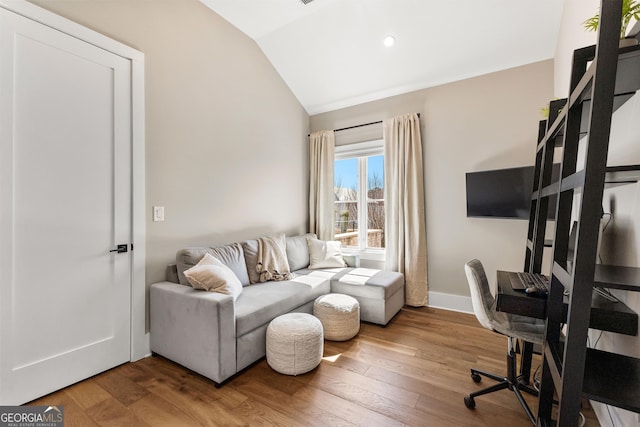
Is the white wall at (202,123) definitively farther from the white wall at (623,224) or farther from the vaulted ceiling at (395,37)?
the white wall at (623,224)

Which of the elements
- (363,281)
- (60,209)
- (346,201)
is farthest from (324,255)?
(60,209)

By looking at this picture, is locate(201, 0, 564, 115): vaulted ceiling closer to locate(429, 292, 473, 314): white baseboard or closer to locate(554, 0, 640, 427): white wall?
locate(554, 0, 640, 427): white wall

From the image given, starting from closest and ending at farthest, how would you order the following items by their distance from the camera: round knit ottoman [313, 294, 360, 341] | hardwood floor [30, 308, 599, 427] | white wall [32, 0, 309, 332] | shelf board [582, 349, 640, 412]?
1. shelf board [582, 349, 640, 412]
2. hardwood floor [30, 308, 599, 427]
3. white wall [32, 0, 309, 332]
4. round knit ottoman [313, 294, 360, 341]

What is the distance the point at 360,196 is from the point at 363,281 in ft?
4.92

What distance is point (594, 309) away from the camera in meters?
1.03

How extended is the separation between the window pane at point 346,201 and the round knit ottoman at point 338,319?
1647 millimetres

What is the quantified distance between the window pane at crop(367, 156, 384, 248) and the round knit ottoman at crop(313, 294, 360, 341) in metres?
1.54

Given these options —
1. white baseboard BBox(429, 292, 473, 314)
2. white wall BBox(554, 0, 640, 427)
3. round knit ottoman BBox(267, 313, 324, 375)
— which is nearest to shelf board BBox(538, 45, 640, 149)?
white wall BBox(554, 0, 640, 427)

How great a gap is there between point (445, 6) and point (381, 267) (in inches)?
122

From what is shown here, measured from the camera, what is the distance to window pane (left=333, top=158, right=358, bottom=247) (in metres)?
4.10

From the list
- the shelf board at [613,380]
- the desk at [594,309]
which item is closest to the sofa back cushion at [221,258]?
the desk at [594,309]

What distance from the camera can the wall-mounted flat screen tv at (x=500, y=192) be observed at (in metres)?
2.59

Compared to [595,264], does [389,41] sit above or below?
above

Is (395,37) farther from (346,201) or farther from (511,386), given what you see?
(511,386)
